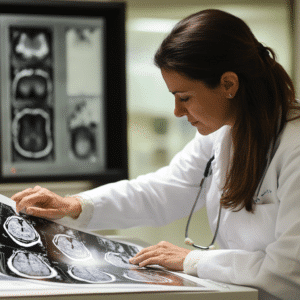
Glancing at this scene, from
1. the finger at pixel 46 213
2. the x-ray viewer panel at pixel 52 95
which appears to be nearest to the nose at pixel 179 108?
the finger at pixel 46 213

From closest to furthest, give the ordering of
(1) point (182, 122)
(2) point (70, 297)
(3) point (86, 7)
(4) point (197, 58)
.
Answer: (2) point (70, 297), (4) point (197, 58), (3) point (86, 7), (1) point (182, 122)

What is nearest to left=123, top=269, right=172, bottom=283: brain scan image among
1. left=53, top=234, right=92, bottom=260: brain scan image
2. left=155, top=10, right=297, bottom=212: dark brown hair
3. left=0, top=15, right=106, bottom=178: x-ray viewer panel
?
left=53, top=234, right=92, bottom=260: brain scan image

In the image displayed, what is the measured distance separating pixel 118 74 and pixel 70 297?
5.78 feet

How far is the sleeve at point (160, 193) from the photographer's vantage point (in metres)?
1.11

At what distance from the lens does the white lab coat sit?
695mm

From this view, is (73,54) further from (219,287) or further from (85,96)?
(219,287)

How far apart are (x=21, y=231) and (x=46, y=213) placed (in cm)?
13

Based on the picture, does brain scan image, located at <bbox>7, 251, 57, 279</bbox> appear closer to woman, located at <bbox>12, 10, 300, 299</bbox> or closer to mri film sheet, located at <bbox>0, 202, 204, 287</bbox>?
mri film sheet, located at <bbox>0, 202, 204, 287</bbox>

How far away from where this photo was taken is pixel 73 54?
222 cm

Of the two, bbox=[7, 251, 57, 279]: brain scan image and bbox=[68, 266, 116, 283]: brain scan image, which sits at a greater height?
bbox=[7, 251, 57, 279]: brain scan image

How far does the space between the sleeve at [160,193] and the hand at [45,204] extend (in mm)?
95

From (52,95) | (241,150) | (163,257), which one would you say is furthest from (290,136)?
(52,95)

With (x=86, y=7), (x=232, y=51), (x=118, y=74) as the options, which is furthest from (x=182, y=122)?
(x=232, y=51)

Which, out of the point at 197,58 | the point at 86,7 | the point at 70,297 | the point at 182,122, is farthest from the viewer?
the point at 182,122
